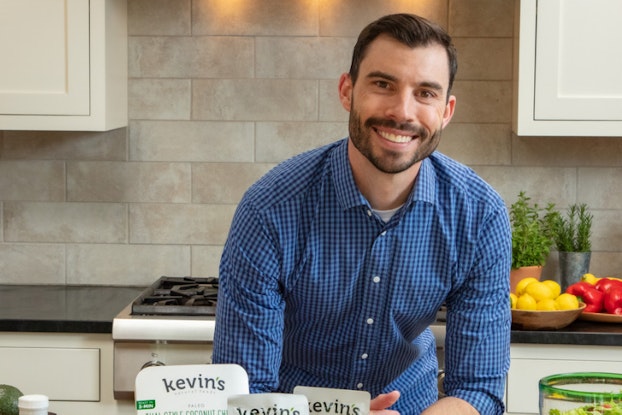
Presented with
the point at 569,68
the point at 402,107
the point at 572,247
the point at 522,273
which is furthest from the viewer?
the point at 572,247

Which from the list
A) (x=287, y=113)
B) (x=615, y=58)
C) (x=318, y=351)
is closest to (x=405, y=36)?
(x=318, y=351)

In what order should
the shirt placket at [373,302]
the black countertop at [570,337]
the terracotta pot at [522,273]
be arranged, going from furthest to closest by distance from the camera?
the terracotta pot at [522,273] < the black countertop at [570,337] < the shirt placket at [373,302]

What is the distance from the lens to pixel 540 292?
9.66ft

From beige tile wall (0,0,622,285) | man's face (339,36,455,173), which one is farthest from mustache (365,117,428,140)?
beige tile wall (0,0,622,285)

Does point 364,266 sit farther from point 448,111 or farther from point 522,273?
point 522,273

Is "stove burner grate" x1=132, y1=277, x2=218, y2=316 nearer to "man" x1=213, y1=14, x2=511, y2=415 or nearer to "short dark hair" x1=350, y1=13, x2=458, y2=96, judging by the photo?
"man" x1=213, y1=14, x2=511, y2=415

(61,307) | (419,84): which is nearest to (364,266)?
(419,84)

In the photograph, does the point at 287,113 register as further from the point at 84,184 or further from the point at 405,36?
the point at 405,36

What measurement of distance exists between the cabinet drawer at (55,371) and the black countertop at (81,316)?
73 mm

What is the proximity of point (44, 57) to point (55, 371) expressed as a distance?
3.29ft

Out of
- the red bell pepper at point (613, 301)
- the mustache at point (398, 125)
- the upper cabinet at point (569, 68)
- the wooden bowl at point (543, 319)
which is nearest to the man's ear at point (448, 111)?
the mustache at point (398, 125)

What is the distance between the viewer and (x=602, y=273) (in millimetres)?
3520

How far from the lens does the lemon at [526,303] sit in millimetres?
2926

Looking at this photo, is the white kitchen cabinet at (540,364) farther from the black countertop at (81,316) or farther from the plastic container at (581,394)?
the plastic container at (581,394)
